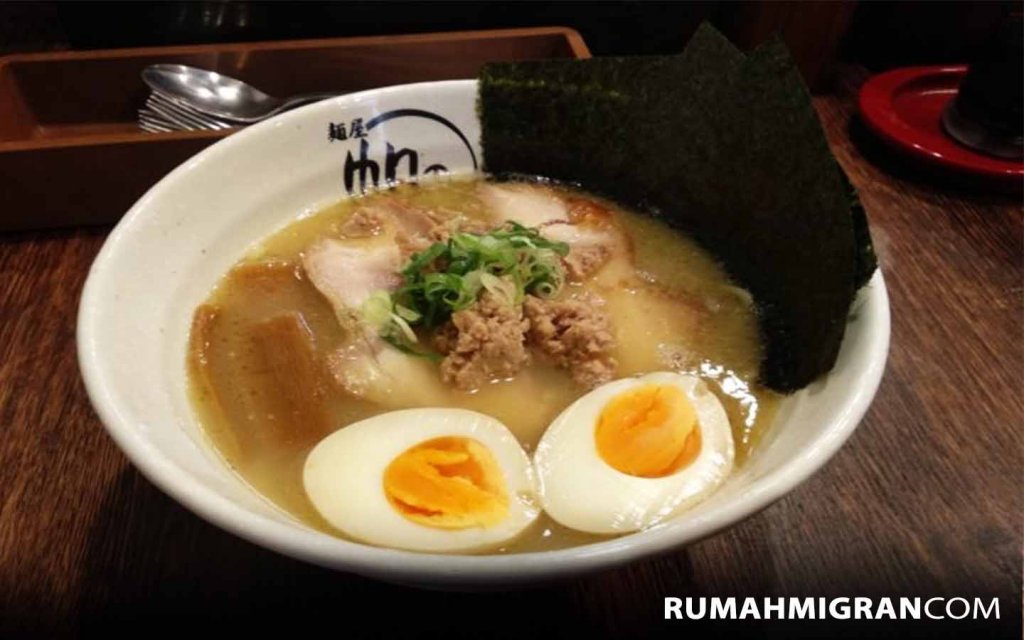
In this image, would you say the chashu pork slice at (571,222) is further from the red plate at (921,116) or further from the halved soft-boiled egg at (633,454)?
the red plate at (921,116)

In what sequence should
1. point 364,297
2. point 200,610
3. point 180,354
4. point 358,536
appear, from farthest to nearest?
point 364,297 < point 180,354 < point 200,610 < point 358,536

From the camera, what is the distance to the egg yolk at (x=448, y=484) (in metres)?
0.95

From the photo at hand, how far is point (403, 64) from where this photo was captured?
1938mm

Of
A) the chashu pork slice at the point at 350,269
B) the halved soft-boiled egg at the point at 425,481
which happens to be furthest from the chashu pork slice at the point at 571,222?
the halved soft-boiled egg at the point at 425,481

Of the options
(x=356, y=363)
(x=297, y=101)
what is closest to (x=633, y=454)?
(x=356, y=363)

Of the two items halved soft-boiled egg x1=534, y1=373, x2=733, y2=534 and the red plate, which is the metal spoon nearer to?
halved soft-boiled egg x1=534, y1=373, x2=733, y2=534

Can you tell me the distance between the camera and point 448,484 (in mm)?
977

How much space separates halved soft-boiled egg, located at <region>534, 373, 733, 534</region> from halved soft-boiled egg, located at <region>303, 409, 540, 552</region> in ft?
0.17

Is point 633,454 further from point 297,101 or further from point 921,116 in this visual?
point 921,116

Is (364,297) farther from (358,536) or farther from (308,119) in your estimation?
(358,536)

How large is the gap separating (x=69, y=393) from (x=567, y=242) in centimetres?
94

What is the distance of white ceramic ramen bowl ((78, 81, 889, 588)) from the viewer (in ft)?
2.50

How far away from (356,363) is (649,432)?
48cm

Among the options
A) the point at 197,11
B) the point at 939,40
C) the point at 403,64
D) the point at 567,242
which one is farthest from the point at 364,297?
the point at 939,40
